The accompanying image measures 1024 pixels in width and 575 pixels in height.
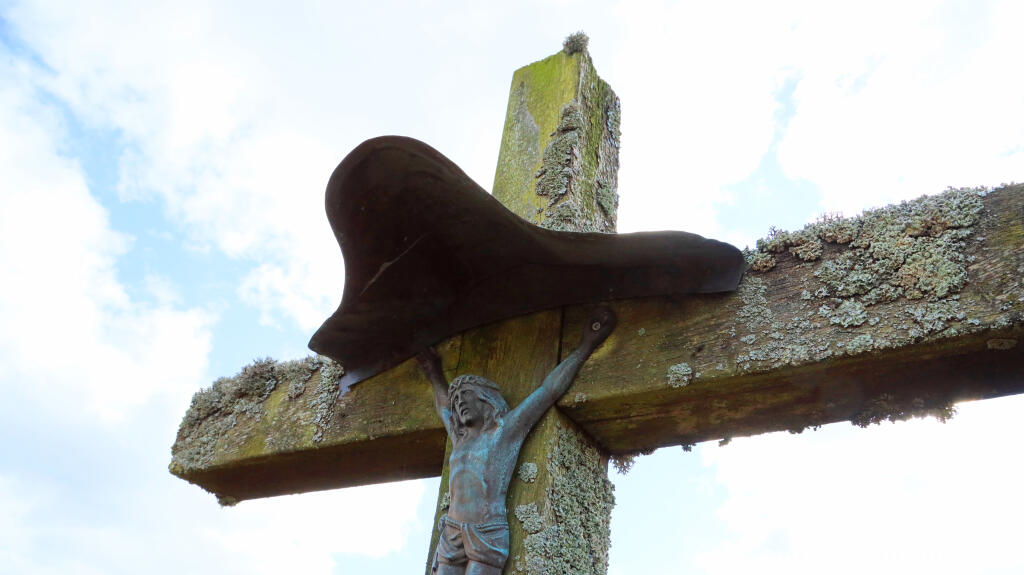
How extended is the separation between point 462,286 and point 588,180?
29.6 inches

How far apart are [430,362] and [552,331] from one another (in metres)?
0.49

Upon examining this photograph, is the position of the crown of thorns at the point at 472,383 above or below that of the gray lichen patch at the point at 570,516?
above

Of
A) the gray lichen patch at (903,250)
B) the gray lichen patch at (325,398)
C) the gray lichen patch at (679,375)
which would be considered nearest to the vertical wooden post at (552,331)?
the gray lichen patch at (679,375)

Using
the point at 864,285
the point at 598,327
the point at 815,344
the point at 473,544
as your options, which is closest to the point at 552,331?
the point at 598,327

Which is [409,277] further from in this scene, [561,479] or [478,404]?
[561,479]

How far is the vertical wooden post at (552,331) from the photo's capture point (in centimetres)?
257

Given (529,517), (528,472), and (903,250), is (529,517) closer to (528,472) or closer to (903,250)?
(528,472)

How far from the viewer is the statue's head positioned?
277 cm

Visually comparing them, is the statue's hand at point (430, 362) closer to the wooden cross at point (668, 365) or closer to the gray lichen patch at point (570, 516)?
the wooden cross at point (668, 365)

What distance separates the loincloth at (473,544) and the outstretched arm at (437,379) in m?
0.37

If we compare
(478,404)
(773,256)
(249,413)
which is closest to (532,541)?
(478,404)

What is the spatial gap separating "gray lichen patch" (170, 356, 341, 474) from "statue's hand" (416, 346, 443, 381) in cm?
43

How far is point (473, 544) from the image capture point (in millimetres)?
2502

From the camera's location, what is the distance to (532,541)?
250 centimetres
